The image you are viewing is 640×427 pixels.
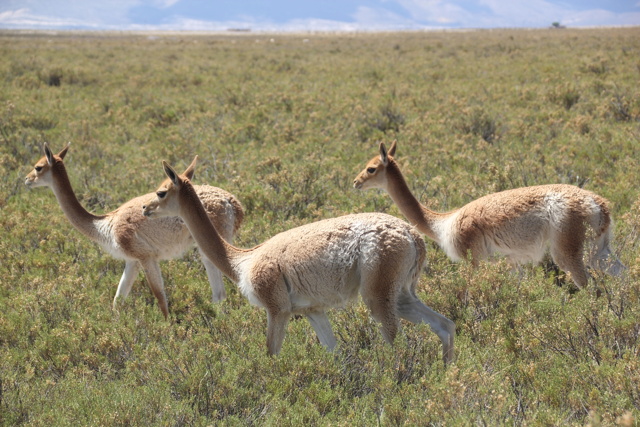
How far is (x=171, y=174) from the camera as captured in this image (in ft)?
17.0

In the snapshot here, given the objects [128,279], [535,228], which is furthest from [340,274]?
[128,279]

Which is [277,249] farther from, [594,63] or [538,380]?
[594,63]

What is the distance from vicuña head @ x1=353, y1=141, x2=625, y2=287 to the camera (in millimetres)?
5727

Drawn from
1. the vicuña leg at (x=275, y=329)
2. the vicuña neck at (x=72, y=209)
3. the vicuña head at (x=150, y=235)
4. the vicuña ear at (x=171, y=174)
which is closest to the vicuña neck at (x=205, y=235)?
the vicuña ear at (x=171, y=174)

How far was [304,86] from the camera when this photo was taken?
21.3 metres

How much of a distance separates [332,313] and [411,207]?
5.74 ft

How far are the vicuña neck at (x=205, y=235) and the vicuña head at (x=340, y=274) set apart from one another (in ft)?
0.42

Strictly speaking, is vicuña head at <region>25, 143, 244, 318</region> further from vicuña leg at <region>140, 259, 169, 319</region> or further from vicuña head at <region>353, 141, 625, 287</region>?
vicuña head at <region>353, 141, 625, 287</region>

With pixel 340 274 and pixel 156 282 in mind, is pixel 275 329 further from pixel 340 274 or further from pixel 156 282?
pixel 156 282

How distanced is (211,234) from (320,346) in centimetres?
137

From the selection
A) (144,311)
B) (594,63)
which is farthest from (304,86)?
(144,311)

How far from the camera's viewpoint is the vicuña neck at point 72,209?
23.0 ft

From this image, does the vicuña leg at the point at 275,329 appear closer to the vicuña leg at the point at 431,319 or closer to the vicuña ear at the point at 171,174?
the vicuña leg at the point at 431,319

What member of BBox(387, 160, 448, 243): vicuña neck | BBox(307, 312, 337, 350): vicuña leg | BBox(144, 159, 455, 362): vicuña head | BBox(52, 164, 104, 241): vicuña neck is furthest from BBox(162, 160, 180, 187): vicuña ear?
BBox(387, 160, 448, 243): vicuña neck
